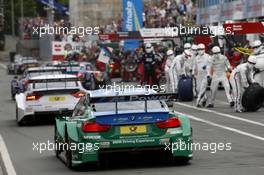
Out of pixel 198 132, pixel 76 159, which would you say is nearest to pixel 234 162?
pixel 76 159

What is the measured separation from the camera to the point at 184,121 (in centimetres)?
1388

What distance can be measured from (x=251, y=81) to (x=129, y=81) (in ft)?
73.4

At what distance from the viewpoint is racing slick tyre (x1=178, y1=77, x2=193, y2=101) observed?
30.1m

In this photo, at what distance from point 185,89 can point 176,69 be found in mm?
1188

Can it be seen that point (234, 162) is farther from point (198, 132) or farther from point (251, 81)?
point (251, 81)

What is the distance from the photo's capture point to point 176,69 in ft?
104

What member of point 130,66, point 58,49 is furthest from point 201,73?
point 58,49

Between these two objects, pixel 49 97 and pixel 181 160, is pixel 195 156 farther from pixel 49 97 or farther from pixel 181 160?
pixel 49 97

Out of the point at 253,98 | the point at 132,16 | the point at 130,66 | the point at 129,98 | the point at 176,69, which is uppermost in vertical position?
the point at 132,16

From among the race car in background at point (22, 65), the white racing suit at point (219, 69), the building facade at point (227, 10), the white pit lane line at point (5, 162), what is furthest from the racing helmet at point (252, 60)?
the race car in background at point (22, 65)

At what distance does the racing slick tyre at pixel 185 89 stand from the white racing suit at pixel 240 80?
4.82m

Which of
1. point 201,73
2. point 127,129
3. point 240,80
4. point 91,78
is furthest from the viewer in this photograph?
point 91,78

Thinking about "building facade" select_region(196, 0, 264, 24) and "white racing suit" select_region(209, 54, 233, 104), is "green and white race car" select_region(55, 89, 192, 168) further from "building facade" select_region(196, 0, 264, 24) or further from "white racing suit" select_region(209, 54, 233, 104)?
"building facade" select_region(196, 0, 264, 24)

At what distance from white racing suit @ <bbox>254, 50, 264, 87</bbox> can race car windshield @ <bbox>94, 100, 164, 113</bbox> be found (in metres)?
12.1
